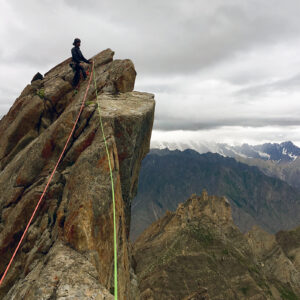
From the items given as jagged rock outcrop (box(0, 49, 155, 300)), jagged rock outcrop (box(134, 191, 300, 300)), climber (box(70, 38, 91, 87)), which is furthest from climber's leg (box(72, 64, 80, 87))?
jagged rock outcrop (box(134, 191, 300, 300))

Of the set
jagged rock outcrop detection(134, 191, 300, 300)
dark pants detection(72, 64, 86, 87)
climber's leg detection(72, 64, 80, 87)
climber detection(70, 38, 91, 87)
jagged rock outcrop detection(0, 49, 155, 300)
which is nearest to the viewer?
jagged rock outcrop detection(0, 49, 155, 300)

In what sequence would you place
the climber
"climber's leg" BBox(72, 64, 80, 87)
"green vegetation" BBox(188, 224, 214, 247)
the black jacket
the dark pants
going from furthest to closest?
"green vegetation" BBox(188, 224, 214, 247), "climber's leg" BBox(72, 64, 80, 87), the dark pants, the black jacket, the climber

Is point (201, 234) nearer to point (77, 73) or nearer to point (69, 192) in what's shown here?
point (77, 73)

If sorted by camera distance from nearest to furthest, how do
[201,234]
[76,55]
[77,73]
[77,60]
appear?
1. [76,55]
2. [77,60]
3. [77,73]
4. [201,234]

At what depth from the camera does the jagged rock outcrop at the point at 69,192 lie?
12509 millimetres

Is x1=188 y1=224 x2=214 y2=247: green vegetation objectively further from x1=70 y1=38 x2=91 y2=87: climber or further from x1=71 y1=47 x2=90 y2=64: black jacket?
x1=71 y1=47 x2=90 y2=64: black jacket

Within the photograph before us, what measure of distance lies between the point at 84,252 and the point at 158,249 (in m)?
118

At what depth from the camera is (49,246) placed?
48.9 feet

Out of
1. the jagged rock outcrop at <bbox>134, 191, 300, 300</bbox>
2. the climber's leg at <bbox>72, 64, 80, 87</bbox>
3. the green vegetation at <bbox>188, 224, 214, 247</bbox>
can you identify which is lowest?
the jagged rock outcrop at <bbox>134, 191, 300, 300</bbox>

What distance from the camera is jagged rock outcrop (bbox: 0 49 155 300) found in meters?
12.5

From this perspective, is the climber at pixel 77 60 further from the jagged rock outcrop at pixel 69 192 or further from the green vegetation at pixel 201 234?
the green vegetation at pixel 201 234

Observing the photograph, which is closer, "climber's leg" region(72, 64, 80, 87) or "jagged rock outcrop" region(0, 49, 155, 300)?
"jagged rock outcrop" region(0, 49, 155, 300)

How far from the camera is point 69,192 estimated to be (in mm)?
16203

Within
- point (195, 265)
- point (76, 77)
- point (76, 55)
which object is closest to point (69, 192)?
point (76, 77)
